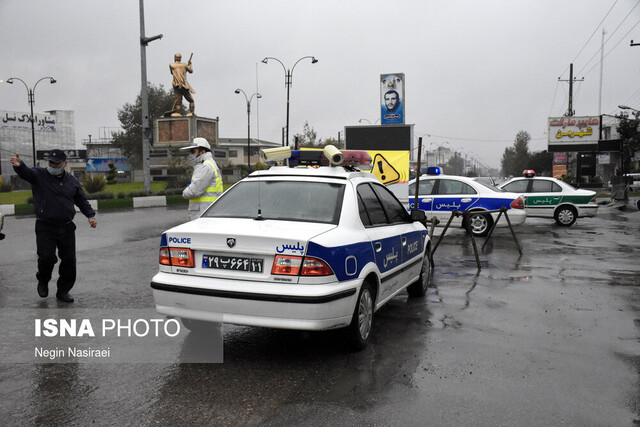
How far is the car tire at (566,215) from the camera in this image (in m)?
17.0

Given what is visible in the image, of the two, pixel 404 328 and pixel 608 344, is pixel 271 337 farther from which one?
pixel 608 344

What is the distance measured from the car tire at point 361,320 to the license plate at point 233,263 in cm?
89

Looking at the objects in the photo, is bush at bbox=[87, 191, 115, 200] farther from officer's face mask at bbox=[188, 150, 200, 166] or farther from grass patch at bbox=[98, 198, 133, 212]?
officer's face mask at bbox=[188, 150, 200, 166]

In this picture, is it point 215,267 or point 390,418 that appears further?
point 215,267

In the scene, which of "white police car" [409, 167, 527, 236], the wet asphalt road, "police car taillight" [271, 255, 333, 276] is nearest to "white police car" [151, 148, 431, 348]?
"police car taillight" [271, 255, 333, 276]

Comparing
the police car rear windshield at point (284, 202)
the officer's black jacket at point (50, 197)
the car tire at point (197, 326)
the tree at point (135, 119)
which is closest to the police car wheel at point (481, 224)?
the police car rear windshield at point (284, 202)

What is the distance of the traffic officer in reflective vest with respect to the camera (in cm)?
781

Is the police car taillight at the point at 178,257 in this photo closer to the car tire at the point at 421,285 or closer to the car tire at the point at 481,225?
the car tire at the point at 421,285

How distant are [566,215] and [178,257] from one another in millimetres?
15283

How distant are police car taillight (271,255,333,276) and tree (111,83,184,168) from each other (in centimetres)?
7220

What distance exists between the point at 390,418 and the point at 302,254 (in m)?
1.33

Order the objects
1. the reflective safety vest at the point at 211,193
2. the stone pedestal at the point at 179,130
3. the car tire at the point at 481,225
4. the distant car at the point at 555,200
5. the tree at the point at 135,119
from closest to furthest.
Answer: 1. the reflective safety vest at the point at 211,193
2. the car tire at the point at 481,225
3. the distant car at the point at 555,200
4. the stone pedestal at the point at 179,130
5. the tree at the point at 135,119

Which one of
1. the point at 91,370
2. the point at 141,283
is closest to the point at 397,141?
the point at 141,283

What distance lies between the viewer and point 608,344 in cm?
507
